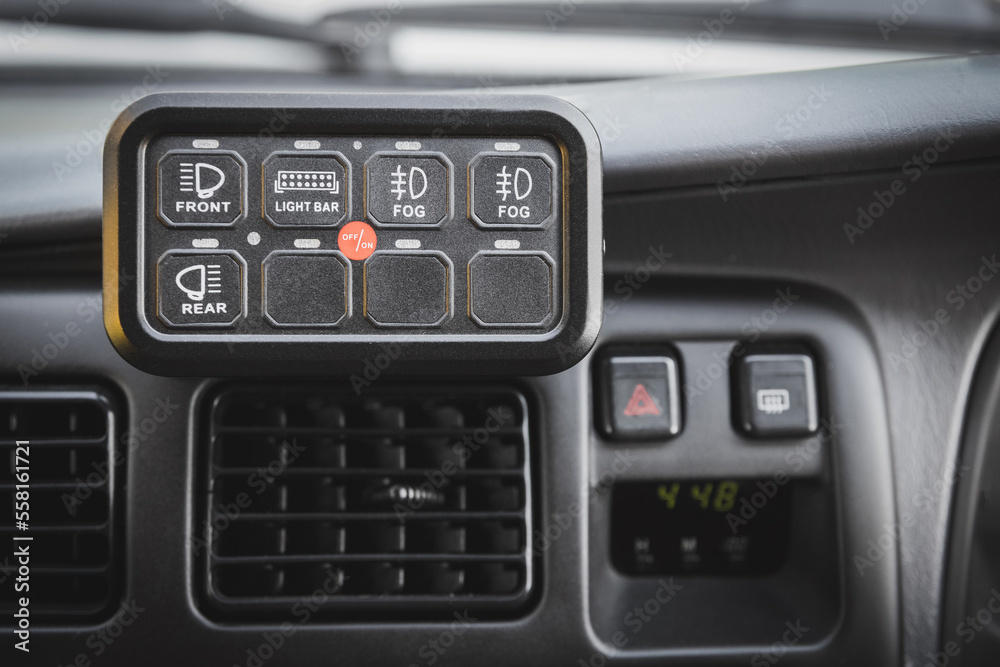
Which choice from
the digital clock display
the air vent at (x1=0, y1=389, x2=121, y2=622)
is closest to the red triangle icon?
the digital clock display

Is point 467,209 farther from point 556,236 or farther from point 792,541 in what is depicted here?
point 792,541

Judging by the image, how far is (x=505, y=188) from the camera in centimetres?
70

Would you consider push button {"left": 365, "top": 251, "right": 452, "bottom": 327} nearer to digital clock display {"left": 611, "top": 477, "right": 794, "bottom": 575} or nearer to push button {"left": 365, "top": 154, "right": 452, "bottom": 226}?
push button {"left": 365, "top": 154, "right": 452, "bottom": 226}

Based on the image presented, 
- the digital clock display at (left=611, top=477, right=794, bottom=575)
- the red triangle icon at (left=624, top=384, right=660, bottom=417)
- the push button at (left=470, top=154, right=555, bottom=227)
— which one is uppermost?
the push button at (left=470, top=154, right=555, bottom=227)

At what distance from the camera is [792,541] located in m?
0.88

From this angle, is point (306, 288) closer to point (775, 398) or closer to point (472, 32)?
point (775, 398)

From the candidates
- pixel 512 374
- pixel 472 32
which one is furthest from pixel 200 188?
pixel 472 32

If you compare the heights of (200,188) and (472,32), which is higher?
(472,32)

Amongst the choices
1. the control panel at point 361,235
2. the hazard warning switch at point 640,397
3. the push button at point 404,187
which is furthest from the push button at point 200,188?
the hazard warning switch at point 640,397

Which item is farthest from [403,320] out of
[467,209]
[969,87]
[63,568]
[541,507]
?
[969,87]

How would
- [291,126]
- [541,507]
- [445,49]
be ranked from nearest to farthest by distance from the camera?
1. [291,126]
2. [541,507]
3. [445,49]

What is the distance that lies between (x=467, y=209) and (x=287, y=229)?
0.15m

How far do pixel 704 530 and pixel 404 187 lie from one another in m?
0.48

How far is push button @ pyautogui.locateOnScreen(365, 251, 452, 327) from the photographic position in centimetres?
70
